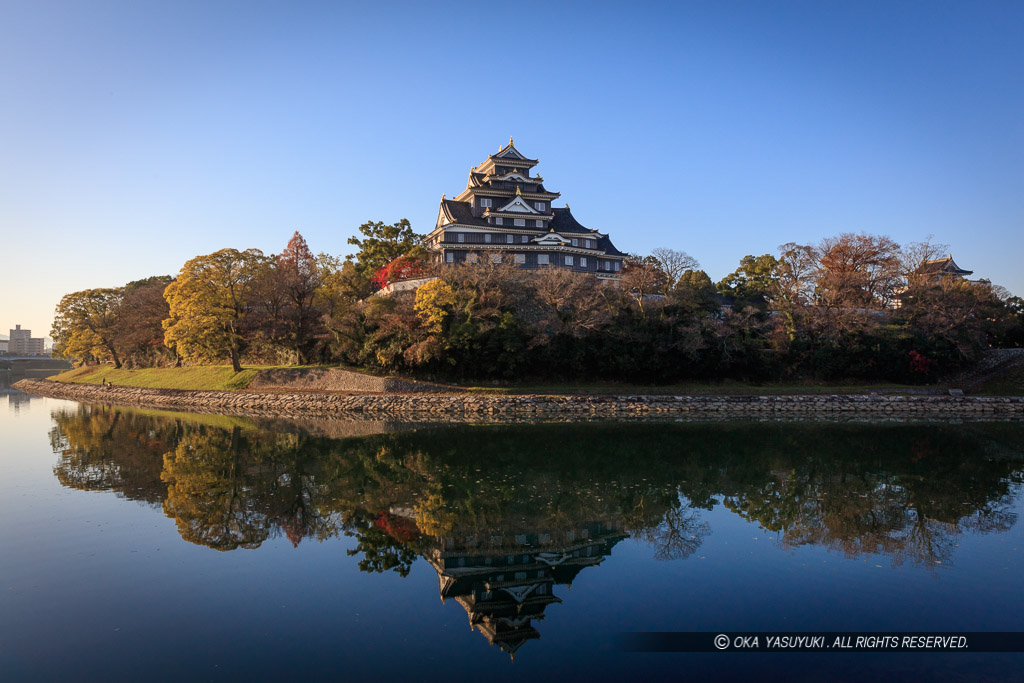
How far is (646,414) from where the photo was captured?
26.5 m

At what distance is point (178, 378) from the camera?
1510 inches

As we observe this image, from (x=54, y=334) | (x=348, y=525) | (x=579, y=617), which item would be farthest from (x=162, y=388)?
(x=579, y=617)

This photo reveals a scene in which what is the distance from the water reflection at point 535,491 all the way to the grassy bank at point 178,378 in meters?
13.4

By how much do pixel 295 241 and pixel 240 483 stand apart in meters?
26.7

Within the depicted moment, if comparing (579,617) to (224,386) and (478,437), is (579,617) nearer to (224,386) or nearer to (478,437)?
(478,437)

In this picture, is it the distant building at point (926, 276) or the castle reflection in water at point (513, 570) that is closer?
the castle reflection in water at point (513, 570)

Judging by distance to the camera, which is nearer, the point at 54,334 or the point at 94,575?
the point at 94,575

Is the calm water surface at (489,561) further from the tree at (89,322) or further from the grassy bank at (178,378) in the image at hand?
the tree at (89,322)

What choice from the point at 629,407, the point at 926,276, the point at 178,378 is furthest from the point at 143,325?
the point at 926,276

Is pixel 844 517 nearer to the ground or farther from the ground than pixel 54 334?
nearer to the ground

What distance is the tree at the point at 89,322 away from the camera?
152ft

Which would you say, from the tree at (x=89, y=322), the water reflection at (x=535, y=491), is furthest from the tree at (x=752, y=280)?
the tree at (x=89, y=322)

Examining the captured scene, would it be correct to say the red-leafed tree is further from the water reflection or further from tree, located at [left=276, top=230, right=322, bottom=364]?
the water reflection

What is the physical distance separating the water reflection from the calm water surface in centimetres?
8
